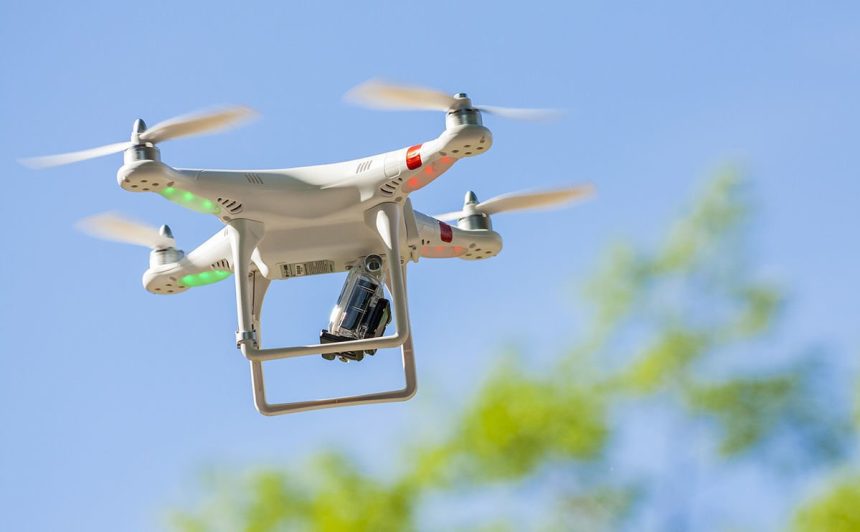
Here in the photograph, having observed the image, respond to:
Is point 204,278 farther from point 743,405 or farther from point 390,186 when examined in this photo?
point 743,405

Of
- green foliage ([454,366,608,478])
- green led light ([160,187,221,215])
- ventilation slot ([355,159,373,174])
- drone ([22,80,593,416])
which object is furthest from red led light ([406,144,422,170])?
green foliage ([454,366,608,478])

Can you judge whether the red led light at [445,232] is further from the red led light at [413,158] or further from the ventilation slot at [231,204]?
the ventilation slot at [231,204]

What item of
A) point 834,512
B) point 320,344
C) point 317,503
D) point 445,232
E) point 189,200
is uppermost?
point 189,200

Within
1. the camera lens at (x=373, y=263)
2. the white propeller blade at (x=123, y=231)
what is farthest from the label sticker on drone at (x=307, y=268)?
the white propeller blade at (x=123, y=231)

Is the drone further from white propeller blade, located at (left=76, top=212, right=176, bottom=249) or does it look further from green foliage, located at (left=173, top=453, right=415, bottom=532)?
green foliage, located at (left=173, top=453, right=415, bottom=532)

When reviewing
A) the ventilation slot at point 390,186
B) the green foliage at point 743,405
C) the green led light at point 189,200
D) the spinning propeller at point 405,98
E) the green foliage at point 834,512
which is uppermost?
the spinning propeller at point 405,98

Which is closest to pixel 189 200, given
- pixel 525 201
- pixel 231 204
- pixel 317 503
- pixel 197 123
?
pixel 231 204
